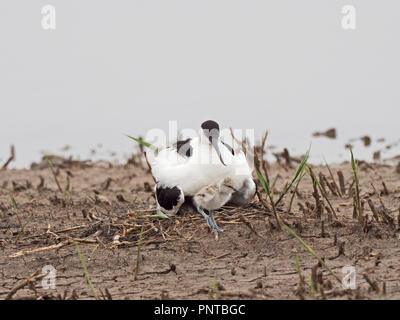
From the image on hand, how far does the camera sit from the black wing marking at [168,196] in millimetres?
5711

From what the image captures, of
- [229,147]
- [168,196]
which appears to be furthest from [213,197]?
[229,147]

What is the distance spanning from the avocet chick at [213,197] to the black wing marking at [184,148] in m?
0.38

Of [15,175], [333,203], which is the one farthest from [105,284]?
[15,175]

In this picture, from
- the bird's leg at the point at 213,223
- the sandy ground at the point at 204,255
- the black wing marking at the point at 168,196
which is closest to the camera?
the sandy ground at the point at 204,255

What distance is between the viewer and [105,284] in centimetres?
492

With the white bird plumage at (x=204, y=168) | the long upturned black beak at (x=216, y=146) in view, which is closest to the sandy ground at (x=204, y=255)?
the white bird plumage at (x=204, y=168)

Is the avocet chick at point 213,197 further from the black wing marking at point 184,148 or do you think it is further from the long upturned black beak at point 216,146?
the black wing marking at point 184,148

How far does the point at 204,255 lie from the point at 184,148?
1097 mm

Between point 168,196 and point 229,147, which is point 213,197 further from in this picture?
point 229,147

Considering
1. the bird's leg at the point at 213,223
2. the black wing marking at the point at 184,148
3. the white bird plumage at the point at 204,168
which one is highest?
the black wing marking at the point at 184,148

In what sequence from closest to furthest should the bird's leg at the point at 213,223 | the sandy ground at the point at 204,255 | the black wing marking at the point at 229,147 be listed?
the sandy ground at the point at 204,255 < the bird's leg at the point at 213,223 < the black wing marking at the point at 229,147

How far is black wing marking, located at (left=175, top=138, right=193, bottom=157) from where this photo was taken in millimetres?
5821

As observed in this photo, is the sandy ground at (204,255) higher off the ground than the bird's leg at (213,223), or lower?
lower

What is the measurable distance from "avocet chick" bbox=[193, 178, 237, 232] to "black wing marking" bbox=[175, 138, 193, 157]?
1.23ft
